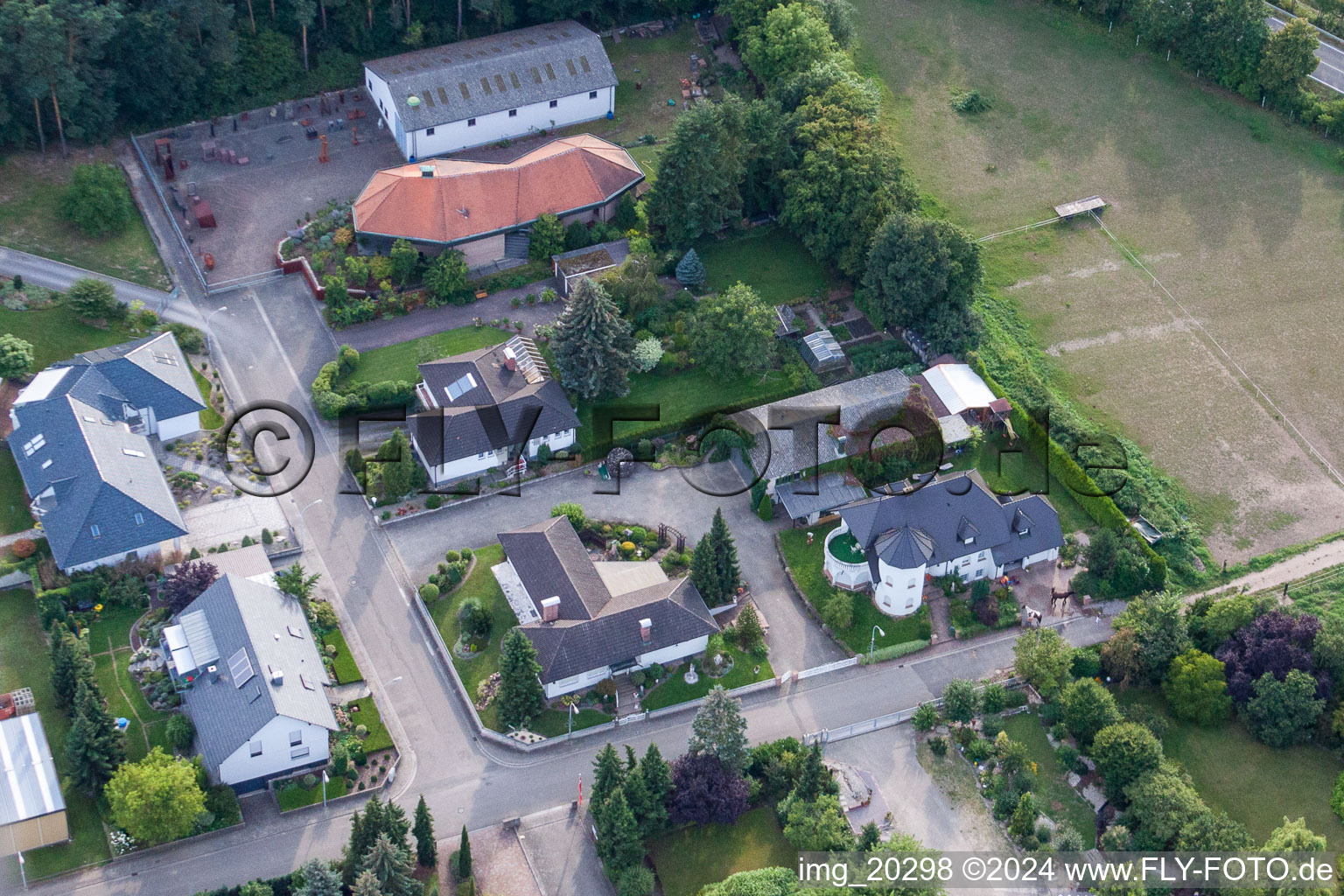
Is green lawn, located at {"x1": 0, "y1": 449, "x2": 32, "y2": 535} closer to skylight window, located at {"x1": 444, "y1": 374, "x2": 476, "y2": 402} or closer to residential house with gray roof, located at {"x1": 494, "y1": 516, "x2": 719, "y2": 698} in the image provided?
skylight window, located at {"x1": 444, "y1": 374, "x2": 476, "y2": 402}

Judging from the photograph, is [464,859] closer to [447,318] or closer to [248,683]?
[248,683]

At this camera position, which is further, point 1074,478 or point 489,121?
point 489,121

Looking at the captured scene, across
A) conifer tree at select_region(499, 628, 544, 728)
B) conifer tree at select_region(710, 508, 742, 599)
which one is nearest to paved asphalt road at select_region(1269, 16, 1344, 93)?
conifer tree at select_region(710, 508, 742, 599)

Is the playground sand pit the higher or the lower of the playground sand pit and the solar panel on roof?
the higher

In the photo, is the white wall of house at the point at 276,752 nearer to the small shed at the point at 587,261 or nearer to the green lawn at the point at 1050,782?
the small shed at the point at 587,261

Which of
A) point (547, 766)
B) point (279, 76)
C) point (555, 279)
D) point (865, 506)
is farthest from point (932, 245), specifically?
point (279, 76)

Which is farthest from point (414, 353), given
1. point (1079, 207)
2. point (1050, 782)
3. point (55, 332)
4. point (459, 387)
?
point (1079, 207)

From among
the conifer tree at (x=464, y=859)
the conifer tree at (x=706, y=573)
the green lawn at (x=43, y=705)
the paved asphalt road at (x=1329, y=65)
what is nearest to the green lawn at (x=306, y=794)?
the conifer tree at (x=464, y=859)
